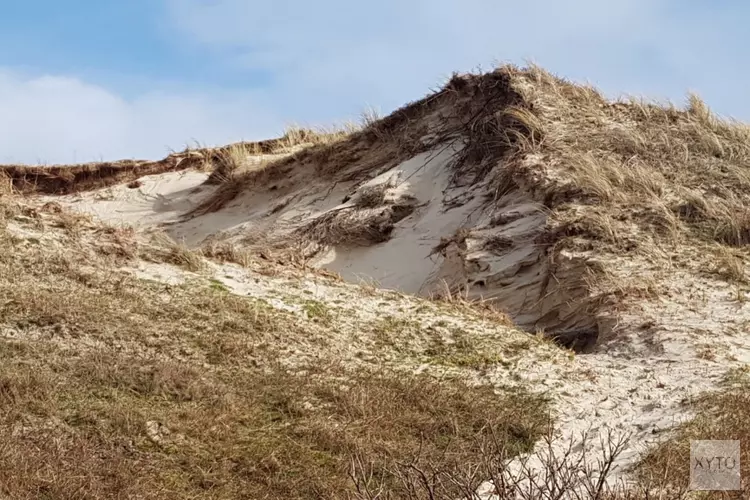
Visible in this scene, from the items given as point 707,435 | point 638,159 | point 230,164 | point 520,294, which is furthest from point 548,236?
point 230,164

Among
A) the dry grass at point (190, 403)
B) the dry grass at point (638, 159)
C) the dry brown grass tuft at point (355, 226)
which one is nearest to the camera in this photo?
the dry grass at point (190, 403)

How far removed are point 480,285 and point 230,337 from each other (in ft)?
12.5

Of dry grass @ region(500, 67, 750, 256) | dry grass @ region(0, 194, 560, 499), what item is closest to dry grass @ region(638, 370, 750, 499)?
dry grass @ region(0, 194, 560, 499)

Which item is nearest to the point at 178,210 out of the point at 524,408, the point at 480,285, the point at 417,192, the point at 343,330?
the point at 417,192

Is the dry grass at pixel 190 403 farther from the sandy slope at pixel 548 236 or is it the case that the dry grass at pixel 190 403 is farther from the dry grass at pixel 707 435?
the dry grass at pixel 707 435

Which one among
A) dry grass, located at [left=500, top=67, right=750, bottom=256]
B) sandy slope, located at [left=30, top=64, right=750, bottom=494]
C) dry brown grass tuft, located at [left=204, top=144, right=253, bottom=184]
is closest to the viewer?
sandy slope, located at [left=30, top=64, right=750, bottom=494]

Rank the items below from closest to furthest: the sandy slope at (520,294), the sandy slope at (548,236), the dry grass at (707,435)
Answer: the dry grass at (707,435)
the sandy slope at (520,294)
the sandy slope at (548,236)

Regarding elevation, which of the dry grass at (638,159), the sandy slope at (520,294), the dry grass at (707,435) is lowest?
the dry grass at (707,435)

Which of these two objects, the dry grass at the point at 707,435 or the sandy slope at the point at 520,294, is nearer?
the dry grass at the point at 707,435

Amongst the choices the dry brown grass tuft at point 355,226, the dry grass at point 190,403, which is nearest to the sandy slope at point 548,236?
the dry brown grass tuft at point 355,226

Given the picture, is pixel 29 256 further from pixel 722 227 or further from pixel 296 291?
pixel 722 227

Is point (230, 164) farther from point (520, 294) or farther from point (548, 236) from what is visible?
point (520, 294)

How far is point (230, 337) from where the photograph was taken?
24.4ft

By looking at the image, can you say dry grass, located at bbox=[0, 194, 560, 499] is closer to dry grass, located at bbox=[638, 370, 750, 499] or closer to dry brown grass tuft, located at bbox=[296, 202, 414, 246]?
dry grass, located at bbox=[638, 370, 750, 499]
